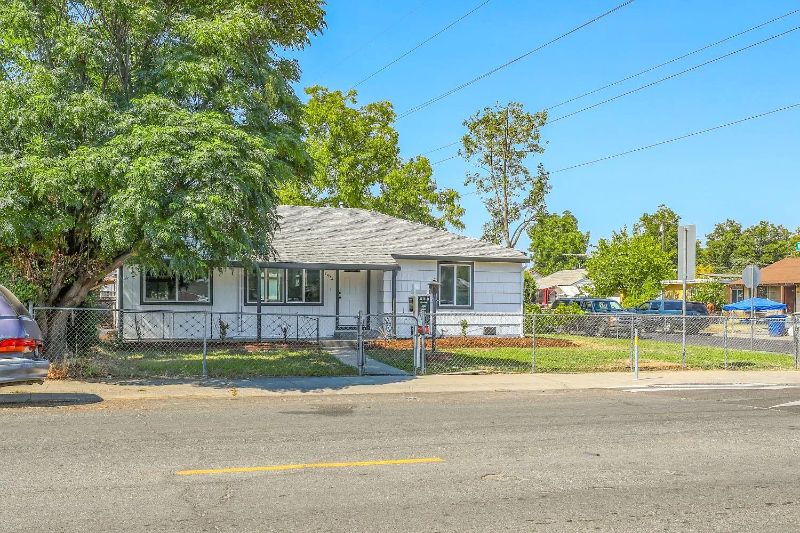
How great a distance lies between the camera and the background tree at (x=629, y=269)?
41469 mm

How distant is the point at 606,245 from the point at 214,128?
3374cm

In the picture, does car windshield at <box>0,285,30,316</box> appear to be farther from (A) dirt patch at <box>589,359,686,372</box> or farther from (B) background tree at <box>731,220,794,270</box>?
(B) background tree at <box>731,220,794,270</box>

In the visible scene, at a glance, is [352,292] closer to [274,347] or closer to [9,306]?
[274,347]

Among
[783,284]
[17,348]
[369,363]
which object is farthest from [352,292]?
[783,284]

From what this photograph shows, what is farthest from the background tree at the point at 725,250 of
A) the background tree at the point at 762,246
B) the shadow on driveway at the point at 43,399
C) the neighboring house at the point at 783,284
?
the shadow on driveway at the point at 43,399

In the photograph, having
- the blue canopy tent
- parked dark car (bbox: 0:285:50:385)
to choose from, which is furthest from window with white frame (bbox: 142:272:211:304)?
the blue canopy tent

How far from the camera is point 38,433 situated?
9.02 metres

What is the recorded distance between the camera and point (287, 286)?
24.2 m

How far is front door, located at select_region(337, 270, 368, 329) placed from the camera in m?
24.9

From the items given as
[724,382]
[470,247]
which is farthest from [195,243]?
[470,247]

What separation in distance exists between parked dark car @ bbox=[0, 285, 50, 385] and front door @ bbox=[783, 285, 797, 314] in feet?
153

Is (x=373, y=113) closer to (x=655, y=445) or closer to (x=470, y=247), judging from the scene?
(x=470, y=247)

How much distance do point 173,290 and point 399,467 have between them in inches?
666

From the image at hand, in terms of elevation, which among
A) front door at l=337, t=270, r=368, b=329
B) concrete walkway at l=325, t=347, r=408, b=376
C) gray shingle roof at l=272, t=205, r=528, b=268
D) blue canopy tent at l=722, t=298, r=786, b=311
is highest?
gray shingle roof at l=272, t=205, r=528, b=268
